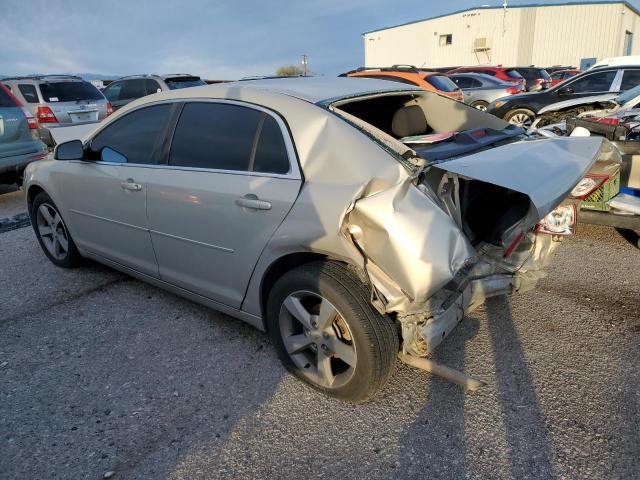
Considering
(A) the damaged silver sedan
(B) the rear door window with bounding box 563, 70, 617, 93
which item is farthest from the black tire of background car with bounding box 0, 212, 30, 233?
(B) the rear door window with bounding box 563, 70, 617, 93

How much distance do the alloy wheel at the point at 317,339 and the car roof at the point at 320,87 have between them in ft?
3.67

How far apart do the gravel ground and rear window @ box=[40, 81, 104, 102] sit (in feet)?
24.7

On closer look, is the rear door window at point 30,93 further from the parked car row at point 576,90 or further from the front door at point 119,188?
the parked car row at point 576,90

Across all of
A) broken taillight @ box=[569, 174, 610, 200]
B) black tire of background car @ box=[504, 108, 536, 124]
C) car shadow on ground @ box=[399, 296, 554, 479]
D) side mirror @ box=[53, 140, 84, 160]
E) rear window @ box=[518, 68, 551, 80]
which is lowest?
car shadow on ground @ box=[399, 296, 554, 479]

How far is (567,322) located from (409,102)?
6.49 ft

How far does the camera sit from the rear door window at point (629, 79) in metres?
9.66

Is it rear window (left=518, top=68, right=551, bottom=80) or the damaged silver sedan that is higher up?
the damaged silver sedan

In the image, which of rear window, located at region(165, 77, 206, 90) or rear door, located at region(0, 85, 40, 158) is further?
rear window, located at region(165, 77, 206, 90)

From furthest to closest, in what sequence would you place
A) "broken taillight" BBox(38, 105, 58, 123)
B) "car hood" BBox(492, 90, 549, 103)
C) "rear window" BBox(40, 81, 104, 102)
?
"car hood" BBox(492, 90, 549, 103), "rear window" BBox(40, 81, 104, 102), "broken taillight" BBox(38, 105, 58, 123)

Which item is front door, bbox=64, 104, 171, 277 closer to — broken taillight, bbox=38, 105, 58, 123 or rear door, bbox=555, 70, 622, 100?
broken taillight, bbox=38, 105, 58, 123

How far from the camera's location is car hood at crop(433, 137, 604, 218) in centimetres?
220

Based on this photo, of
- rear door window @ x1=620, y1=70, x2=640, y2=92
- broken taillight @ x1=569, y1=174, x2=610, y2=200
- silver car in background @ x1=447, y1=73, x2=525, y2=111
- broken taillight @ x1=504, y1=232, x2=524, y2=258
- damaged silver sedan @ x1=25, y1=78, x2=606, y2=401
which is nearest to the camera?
damaged silver sedan @ x1=25, y1=78, x2=606, y2=401

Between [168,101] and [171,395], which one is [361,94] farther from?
[171,395]

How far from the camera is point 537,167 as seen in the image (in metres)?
2.43
